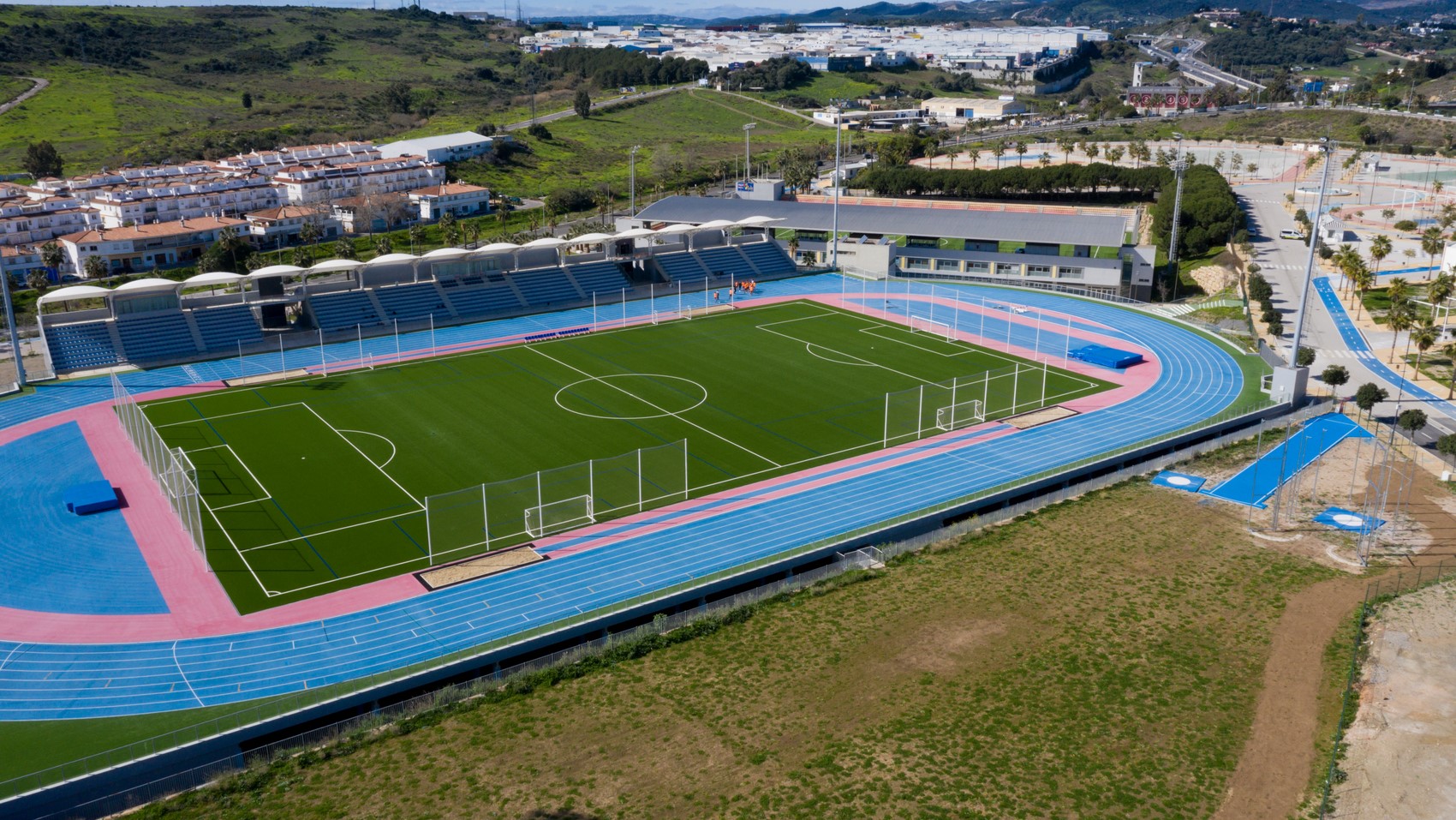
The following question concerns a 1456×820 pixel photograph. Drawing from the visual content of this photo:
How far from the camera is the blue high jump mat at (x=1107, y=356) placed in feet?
165

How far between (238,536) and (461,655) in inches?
430

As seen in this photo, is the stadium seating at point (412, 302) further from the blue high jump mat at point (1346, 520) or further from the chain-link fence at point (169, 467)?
the blue high jump mat at point (1346, 520)

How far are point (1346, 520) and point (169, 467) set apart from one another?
1489 inches

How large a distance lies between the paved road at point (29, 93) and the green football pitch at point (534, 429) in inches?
4599

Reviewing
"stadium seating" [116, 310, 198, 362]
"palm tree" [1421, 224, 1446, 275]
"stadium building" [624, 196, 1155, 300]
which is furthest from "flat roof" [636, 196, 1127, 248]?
"stadium seating" [116, 310, 198, 362]

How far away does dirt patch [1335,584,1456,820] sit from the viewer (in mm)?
20531

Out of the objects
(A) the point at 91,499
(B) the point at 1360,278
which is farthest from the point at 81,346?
(B) the point at 1360,278

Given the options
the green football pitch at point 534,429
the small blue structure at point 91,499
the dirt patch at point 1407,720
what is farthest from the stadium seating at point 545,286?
the dirt patch at point 1407,720

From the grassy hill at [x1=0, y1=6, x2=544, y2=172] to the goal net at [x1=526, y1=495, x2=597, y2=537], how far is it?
109 meters

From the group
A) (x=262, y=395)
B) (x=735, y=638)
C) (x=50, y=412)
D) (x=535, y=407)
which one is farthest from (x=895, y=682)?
(x=50, y=412)

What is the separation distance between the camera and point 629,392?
4606 centimetres

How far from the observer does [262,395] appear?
45688mm

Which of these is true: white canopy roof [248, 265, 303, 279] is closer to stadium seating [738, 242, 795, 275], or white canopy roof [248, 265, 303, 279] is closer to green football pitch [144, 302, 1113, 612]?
green football pitch [144, 302, 1113, 612]

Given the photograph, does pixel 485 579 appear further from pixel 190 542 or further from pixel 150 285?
pixel 150 285
